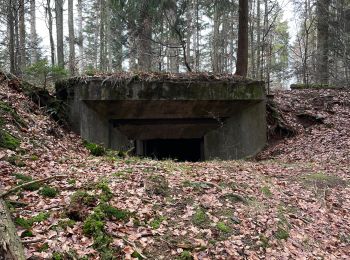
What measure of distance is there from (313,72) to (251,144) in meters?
12.3

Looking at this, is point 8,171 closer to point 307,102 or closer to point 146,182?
point 146,182

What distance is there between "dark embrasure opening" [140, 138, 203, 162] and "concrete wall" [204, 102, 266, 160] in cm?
254

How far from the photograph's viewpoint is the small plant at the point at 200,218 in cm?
463

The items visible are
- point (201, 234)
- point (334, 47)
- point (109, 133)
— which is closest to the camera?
point (201, 234)

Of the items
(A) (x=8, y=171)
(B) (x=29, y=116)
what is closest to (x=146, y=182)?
(A) (x=8, y=171)

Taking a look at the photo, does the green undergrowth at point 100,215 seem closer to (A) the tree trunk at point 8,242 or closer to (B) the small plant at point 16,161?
(A) the tree trunk at point 8,242

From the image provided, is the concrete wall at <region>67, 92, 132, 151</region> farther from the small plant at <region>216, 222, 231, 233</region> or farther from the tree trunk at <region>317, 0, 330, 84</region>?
the tree trunk at <region>317, 0, 330, 84</region>

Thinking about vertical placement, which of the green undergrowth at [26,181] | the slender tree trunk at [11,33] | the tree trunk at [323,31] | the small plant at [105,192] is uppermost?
the tree trunk at [323,31]

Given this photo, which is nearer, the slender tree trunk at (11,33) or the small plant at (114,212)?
the small plant at (114,212)

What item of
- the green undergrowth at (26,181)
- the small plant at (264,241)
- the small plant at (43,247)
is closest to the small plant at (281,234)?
the small plant at (264,241)

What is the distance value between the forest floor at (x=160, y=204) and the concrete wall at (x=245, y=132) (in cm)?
302

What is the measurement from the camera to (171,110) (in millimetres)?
10523

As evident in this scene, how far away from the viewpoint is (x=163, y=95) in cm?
991

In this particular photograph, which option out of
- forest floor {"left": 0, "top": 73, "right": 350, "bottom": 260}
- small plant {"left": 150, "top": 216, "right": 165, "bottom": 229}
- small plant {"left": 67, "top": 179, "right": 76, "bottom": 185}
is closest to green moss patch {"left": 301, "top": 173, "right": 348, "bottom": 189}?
forest floor {"left": 0, "top": 73, "right": 350, "bottom": 260}
